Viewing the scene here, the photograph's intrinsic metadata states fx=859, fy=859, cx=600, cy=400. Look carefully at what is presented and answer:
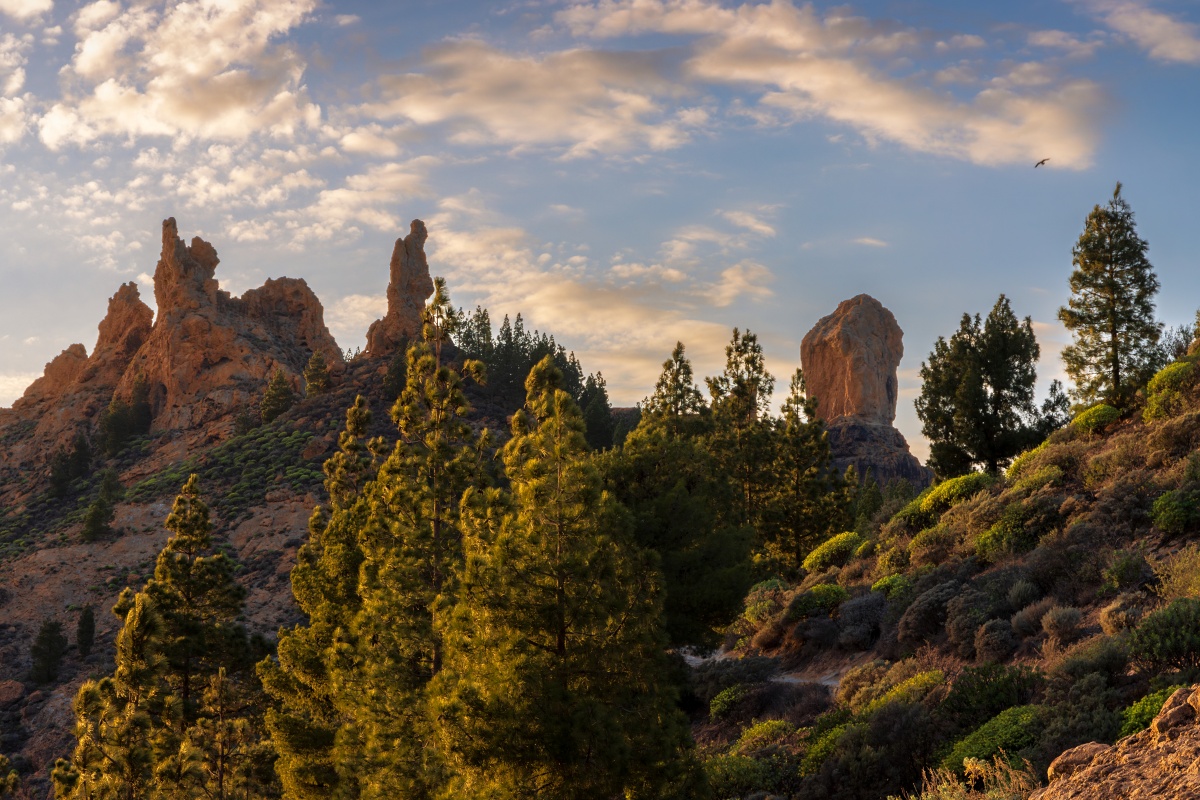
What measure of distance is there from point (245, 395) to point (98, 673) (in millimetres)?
46108

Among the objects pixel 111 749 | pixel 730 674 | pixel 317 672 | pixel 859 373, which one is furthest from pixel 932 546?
pixel 859 373

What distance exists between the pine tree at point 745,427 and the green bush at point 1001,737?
25.2 meters

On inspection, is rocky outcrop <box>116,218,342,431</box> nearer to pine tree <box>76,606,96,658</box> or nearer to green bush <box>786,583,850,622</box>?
pine tree <box>76,606,96,658</box>

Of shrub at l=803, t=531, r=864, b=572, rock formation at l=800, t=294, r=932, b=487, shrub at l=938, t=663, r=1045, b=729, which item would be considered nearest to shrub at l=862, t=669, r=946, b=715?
shrub at l=938, t=663, r=1045, b=729

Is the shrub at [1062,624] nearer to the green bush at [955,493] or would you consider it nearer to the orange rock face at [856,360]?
the green bush at [955,493]

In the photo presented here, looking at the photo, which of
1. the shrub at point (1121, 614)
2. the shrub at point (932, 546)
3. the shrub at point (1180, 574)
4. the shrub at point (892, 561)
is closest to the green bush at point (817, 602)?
the shrub at point (892, 561)

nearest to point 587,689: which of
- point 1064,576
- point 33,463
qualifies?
point 1064,576

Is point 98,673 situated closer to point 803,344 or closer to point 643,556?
point 643,556

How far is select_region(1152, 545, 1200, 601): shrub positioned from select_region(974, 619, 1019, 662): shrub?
2.57 metres

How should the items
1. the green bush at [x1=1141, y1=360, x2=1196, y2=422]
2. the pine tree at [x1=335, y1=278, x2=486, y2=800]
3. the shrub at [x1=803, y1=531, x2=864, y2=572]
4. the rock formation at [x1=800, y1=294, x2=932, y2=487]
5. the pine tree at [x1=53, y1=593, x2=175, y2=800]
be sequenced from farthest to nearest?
1. the rock formation at [x1=800, y1=294, x2=932, y2=487]
2. the shrub at [x1=803, y1=531, x2=864, y2=572]
3. the green bush at [x1=1141, y1=360, x2=1196, y2=422]
4. the pine tree at [x1=335, y1=278, x2=486, y2=800]
5. the pine tree at [x1=53, y1=593, x2=175, y2=800]

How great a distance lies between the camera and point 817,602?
24938mm

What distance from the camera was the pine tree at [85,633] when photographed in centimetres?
5144

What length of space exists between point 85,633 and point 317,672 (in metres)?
38.9

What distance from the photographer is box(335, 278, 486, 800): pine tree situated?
16.5m
